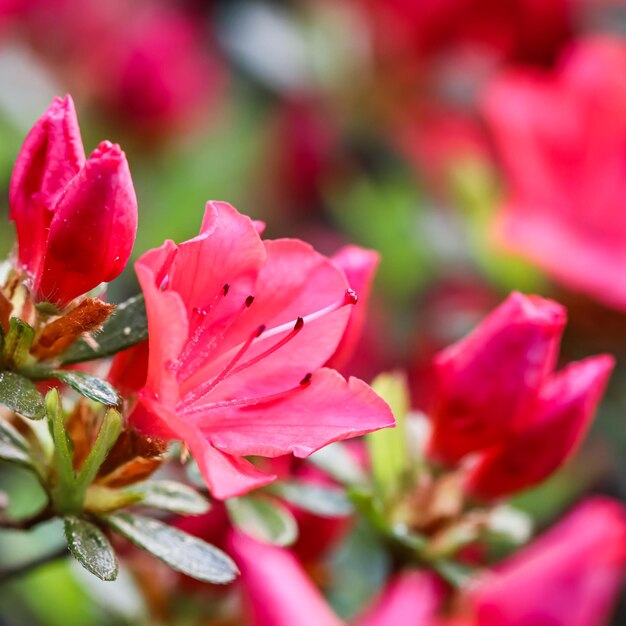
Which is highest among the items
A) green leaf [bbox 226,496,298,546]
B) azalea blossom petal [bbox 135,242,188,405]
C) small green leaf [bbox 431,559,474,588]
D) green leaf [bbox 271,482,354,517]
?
azalea blossom petal [bbox 135,242,188,405]

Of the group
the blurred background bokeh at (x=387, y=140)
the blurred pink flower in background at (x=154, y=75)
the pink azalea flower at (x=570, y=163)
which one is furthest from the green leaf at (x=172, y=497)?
the blurred pink flower in background at (x=154, y=75)

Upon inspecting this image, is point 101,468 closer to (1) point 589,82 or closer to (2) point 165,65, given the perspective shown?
(1) point 589,82

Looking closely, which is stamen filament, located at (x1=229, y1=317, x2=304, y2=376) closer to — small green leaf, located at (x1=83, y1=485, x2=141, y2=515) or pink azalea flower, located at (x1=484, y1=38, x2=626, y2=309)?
small green leaf, located at (x1=83, y1=485, x2=141, y2=515)

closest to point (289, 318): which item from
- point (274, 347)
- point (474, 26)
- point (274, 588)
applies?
point (274, 347)

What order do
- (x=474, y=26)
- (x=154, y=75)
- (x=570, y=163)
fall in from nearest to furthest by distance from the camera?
(x=570, y=163) < (x=154, y=75) < (x=474, y=26)

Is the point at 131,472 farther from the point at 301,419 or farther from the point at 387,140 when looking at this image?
the point at 387,140

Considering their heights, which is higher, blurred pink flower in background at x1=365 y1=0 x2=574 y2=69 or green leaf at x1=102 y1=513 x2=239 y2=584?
blurred pink flower in background at x1=365 y1=0 x2=574 y2=69

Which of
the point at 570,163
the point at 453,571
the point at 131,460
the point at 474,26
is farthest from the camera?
the point at 474,26

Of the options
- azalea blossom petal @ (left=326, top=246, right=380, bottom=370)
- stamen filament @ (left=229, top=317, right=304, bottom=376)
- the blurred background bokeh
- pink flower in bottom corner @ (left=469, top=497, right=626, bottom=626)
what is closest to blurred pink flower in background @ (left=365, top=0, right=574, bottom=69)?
the blurred background bokeh
